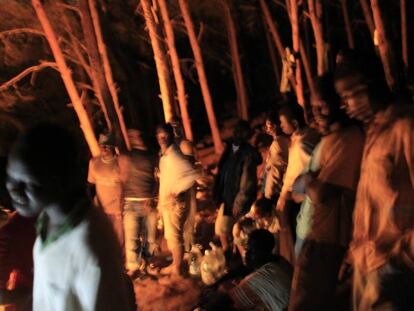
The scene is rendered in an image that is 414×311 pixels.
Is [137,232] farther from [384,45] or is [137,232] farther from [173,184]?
[384,45]

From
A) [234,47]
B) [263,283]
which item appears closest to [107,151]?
[263,283]

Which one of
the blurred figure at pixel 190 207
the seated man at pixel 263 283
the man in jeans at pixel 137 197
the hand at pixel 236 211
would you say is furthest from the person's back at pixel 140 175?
the seated man at pixel 263 283

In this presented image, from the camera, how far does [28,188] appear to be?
5.66 feet

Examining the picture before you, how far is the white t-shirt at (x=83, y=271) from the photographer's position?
1.55 m

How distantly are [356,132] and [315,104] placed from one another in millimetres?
814

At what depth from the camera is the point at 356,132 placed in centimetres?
287

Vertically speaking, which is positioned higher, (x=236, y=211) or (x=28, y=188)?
(x=28, y=188)

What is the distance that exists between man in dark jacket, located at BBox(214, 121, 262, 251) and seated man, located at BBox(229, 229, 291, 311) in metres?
2.03

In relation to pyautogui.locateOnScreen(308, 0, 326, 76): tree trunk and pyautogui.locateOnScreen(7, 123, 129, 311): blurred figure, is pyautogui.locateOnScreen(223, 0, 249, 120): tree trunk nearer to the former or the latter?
pyautogui.locateOnScreen(308, 0, 326, 76): tree trunk

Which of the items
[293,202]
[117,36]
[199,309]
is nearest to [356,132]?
[293,202]

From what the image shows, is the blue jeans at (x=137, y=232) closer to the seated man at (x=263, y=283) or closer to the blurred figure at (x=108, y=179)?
the blurred figure at (x=108, y=179)

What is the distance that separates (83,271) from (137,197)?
4.12m

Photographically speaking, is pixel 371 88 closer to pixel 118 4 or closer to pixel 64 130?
pixel 64 130

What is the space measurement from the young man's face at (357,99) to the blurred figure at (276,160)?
2.48 metres
